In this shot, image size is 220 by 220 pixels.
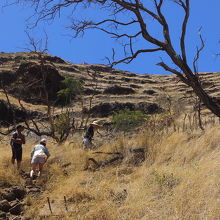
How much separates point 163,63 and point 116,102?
76.1ft

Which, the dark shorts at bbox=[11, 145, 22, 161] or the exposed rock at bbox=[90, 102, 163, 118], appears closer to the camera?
the dark shorts at bbox=[11, 145, 22, 161]

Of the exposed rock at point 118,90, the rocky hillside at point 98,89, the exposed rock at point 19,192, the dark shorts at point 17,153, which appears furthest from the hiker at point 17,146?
the exposed rock at point 118,90

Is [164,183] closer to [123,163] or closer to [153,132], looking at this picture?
[123,163]

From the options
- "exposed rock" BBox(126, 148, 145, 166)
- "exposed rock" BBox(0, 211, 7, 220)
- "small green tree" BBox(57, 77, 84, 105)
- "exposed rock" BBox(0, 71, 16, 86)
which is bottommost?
"exposed rock" BBox(0, 211, 7, 220)

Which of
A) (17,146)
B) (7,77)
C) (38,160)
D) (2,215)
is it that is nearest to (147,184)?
(2,215)

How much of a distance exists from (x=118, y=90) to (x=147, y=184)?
30307 millimetres

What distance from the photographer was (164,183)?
14.7 ft

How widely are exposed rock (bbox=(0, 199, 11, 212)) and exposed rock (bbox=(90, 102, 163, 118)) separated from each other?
2208 centimetres

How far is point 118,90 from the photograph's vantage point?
1368 inches

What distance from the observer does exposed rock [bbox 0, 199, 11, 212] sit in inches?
182

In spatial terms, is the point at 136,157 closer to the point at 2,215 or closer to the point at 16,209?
the point at 16,209

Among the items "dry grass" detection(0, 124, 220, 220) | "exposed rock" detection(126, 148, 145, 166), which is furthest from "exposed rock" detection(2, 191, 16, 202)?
"exposed rock" detection(126, 148, 145, 166)

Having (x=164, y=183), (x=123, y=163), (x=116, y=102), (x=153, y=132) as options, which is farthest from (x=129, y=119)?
(x=164, y=183)

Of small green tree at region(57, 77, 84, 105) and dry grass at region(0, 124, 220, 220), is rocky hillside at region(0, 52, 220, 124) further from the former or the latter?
dry grass at region(0, 124, 220, 220)
